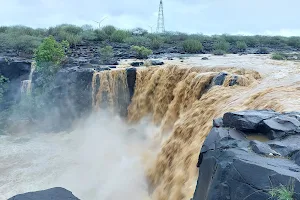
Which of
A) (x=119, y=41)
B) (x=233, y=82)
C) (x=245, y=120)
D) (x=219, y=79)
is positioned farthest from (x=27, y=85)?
(x=245, y=120)

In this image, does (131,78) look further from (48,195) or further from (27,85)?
(48,195)

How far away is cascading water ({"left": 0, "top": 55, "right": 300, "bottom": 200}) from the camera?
926cm

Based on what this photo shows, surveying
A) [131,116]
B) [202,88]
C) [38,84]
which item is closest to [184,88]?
[202,88]

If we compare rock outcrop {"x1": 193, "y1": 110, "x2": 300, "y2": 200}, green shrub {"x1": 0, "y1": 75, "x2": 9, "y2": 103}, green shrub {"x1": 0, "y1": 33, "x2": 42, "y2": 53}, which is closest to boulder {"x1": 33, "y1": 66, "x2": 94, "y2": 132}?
green shrub {"x1": 0, "y1": 75, "x2": 9, "y2": 103}

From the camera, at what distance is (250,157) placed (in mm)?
4773

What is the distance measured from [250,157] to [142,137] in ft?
38.6

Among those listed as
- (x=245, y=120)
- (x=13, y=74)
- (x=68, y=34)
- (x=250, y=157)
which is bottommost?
(x=68, y=34)

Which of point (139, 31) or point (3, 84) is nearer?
point (3, 84)

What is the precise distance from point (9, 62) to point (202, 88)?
14.4 meters

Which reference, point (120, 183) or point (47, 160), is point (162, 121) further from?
point (47, 160)

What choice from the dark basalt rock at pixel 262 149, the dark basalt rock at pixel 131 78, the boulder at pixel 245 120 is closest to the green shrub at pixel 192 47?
A: the dark basalt rock at pixel 131 78

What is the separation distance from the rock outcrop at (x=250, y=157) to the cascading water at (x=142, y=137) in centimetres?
187

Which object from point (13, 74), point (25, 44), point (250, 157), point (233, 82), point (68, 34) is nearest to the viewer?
point (250, 157)

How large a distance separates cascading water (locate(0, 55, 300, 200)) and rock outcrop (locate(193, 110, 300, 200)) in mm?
1866
